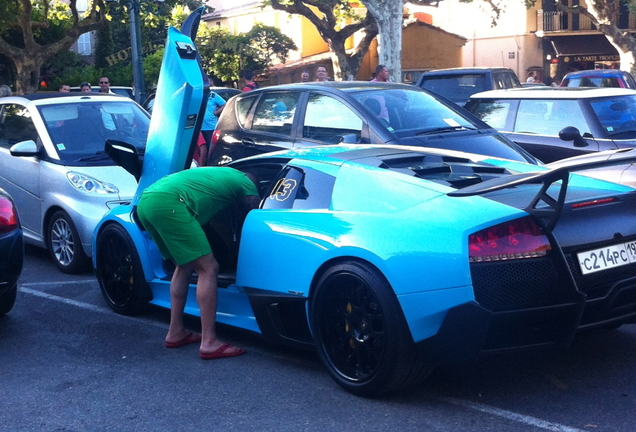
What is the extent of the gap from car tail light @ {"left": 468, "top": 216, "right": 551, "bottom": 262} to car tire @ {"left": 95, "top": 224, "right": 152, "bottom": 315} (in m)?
2.93

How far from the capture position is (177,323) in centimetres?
543

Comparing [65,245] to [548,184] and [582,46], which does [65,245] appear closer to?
[548,184]

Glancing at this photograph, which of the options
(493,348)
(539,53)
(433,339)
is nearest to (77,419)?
(433,339)

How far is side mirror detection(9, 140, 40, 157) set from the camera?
26.7 ft

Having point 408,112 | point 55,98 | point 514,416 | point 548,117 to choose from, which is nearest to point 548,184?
point 514,416

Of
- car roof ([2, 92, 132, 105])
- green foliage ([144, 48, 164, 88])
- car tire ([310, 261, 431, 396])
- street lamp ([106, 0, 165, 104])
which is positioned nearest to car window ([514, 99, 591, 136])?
car roof ([2, 92, 132, 105])

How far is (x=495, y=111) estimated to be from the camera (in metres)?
10.0

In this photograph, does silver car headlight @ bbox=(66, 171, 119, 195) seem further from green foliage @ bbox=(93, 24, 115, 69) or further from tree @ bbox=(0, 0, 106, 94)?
green foliage @ bbox=(93, 24, 115, 69)

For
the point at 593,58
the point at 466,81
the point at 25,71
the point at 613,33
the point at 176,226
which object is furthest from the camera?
the point at 593,58

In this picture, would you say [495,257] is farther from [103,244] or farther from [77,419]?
[103,244]

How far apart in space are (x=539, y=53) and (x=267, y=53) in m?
14.6

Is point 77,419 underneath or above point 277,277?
underneath

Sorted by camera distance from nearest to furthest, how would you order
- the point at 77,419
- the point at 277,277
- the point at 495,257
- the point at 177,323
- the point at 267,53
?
the point at 495,257 < the point at 77,419 < the point at 277,277 < the point at 177,323 < the point at 267,53

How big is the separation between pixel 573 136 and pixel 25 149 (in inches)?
216
